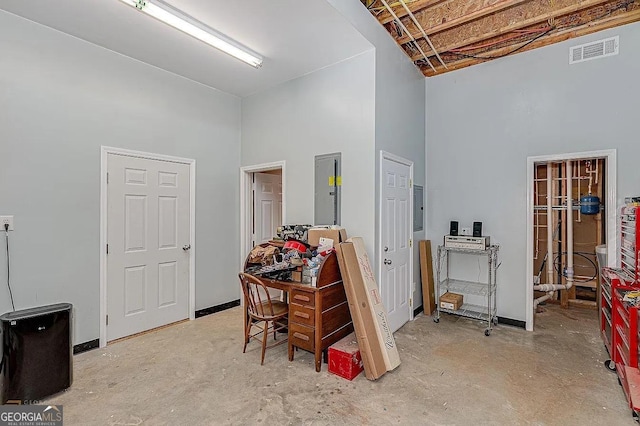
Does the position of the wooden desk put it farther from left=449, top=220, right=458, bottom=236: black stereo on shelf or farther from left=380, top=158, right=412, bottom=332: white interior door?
left=449, top=220, right=458, bottom=236: black stereo on shelf

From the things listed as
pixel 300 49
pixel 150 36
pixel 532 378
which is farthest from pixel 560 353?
pixel 150 36

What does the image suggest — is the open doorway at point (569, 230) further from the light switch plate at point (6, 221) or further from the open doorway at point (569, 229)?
the light switch plate at point (6, 221)

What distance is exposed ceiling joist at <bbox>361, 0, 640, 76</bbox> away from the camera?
326cm

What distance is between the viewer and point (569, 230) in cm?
467

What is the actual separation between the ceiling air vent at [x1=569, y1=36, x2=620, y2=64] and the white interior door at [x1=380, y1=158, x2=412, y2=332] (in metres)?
2.25

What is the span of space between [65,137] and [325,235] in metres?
2.78

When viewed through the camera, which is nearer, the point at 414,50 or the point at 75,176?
the point at 75,176

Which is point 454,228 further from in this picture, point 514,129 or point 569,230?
point 569,230

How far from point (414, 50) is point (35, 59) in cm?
416

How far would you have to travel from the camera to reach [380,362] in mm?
2779

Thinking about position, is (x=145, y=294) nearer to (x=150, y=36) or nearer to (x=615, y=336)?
(x=150, y=36)

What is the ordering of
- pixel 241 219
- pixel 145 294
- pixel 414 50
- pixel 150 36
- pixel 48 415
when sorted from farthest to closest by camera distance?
pixel 241 219
pixel 414 50
pixel 145 294
pixel 150 36
pixel 48 415

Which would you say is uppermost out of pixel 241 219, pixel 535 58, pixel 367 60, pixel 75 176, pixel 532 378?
pixel 535 58

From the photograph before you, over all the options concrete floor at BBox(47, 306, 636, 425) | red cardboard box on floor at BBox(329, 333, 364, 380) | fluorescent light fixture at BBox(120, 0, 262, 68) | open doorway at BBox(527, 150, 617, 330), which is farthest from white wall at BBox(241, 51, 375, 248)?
open doorway at BBox(527, 150, 617, 330)
